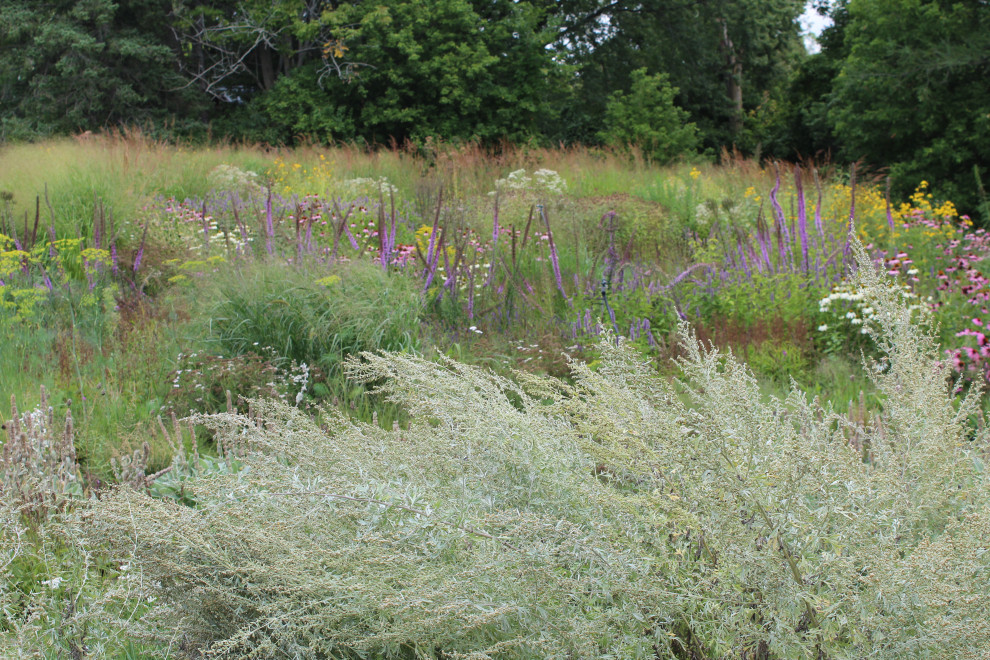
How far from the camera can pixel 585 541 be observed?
4.45 ft

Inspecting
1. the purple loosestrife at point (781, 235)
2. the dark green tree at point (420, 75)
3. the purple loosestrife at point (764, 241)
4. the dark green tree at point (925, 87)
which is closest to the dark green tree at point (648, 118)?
the dark green tree at point (420, 75)

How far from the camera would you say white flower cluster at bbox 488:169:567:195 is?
9847 mm

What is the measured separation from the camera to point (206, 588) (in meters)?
1.49

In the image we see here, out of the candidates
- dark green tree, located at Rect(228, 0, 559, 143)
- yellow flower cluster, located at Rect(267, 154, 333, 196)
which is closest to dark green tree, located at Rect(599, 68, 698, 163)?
dark green tree, located at Rect(228, 0, 559, 143)

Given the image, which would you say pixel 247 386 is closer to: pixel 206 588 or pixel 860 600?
pixel 206 588

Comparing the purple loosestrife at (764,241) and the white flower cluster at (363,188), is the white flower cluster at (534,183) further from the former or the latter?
the purple loosestrife at (764,241)

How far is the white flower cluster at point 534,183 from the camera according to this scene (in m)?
9.85

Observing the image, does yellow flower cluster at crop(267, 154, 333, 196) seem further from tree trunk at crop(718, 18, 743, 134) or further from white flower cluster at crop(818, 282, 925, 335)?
tree trunk at crop(718, 18, 743, 134)

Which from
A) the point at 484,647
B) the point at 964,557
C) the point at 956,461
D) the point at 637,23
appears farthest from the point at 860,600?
the point at 637,23

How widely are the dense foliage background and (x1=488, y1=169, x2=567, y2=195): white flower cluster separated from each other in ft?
28.6

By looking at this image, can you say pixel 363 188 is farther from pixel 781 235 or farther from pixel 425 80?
pixel 425 80

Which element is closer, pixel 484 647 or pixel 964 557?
pixel 964 557

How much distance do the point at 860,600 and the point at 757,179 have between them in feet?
38.3

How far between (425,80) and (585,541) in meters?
21.4
